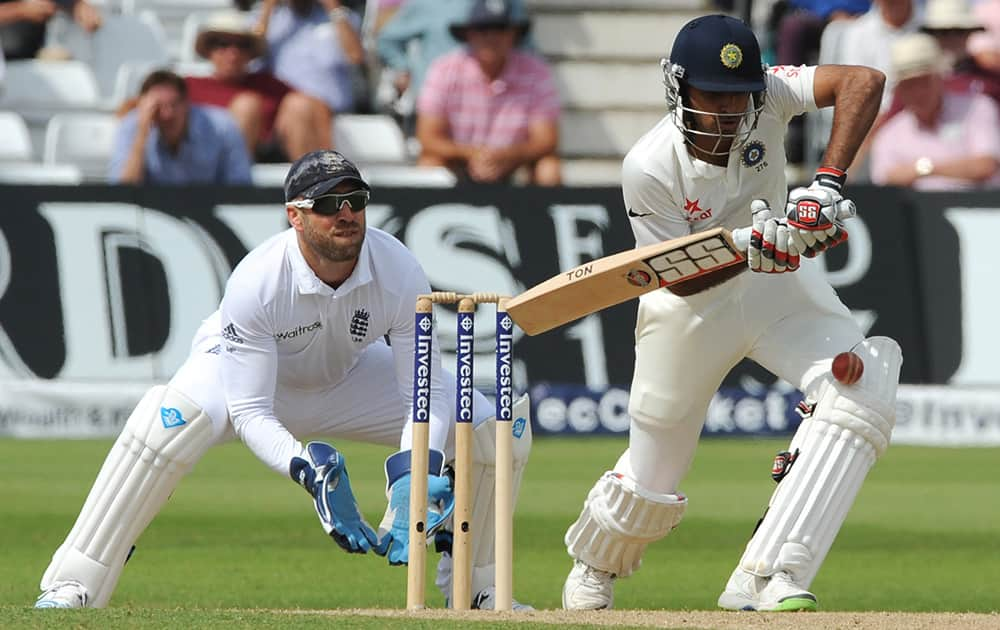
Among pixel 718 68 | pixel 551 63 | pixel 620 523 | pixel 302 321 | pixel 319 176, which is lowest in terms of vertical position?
pixel 620 523

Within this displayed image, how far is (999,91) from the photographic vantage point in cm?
1108

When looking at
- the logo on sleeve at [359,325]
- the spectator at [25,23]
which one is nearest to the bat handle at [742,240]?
the logo on sleeve at [359,325]

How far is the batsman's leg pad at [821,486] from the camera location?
488 cm

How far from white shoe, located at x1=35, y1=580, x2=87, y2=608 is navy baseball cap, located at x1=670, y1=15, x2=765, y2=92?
6.68 feet

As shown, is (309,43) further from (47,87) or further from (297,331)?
(297,331)

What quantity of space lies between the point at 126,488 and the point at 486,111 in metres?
6.14

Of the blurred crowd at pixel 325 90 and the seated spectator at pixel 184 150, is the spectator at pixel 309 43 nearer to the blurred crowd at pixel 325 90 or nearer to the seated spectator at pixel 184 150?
the blurred crowd at pixel 325 90

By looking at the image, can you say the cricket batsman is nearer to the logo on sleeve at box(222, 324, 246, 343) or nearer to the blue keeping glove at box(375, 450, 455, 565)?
the blue keeping glove at box(375, 450, 455, 565)

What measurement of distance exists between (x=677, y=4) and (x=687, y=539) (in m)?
6.14

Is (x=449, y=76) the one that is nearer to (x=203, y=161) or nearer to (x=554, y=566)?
(x=203, y=161)

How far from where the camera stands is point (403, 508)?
15.4 ft

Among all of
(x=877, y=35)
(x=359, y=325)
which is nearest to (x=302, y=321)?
(x=359, y=325)

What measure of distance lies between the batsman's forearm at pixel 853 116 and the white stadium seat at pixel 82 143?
6656 millimetres

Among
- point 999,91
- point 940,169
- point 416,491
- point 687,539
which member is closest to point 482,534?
point 416,491
